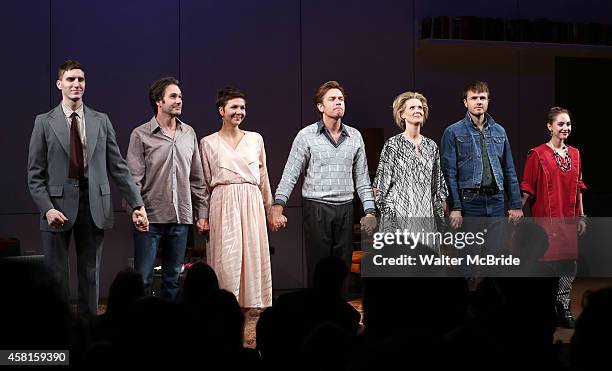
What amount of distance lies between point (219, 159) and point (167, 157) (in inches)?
11.3

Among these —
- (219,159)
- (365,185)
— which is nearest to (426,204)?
(365,185)

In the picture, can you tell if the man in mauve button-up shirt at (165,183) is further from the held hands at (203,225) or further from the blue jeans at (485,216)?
the blue jeans at (485,216)

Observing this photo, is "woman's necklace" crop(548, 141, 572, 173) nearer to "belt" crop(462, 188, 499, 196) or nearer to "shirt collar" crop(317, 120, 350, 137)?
"belt" crop(462, 188, 499, 196)

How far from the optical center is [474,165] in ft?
16.8

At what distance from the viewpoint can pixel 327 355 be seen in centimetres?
183

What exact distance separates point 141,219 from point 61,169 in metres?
0.45

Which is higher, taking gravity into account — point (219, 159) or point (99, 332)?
point (219, 159)

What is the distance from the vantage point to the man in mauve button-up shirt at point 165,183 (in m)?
4.73

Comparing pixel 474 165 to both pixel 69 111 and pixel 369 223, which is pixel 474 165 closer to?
pixel 369 223

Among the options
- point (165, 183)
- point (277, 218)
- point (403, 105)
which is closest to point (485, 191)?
point (403, 105)

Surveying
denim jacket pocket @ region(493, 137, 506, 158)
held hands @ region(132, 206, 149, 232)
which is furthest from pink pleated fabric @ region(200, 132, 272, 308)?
denim jacket pocket @ region(493, 137, 506, 158)

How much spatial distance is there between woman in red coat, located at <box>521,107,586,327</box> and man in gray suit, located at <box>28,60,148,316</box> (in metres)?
2.32

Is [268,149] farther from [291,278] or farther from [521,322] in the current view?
[521,322]

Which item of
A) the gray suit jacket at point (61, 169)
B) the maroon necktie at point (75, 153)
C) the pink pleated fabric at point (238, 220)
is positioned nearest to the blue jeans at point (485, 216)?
the pink pleated fabric at point (238, 220)
